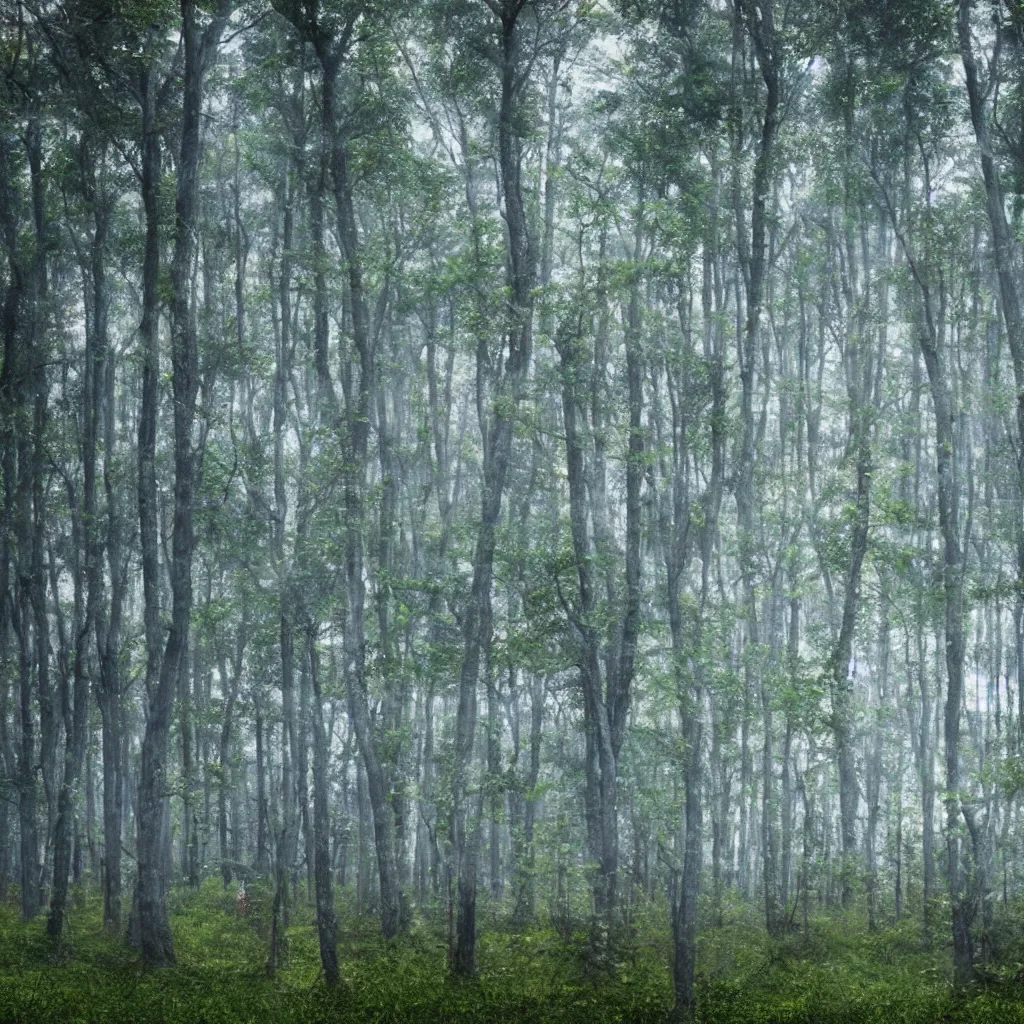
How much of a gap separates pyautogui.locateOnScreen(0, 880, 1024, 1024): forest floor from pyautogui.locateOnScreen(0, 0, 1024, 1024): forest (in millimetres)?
94

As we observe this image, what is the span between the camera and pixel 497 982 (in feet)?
41.7

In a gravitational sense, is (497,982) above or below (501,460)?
below

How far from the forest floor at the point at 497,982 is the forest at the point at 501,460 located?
9 centimetres

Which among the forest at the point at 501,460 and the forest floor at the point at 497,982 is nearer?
the forest floor at the point at 497,982

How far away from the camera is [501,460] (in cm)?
1440

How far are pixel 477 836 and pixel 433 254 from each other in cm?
1157

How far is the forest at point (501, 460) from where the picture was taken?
536 inches

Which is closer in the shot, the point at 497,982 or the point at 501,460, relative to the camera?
the point at 497,982

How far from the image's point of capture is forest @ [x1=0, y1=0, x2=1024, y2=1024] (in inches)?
536

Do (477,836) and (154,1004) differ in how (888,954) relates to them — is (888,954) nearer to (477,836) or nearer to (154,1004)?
(477,836)

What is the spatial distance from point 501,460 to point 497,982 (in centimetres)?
620

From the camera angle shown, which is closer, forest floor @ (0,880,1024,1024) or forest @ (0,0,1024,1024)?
forest floor @ (0,880,1024,1024)

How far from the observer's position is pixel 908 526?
23.8m

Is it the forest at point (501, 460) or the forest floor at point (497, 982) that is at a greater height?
the forest at point (501, 460)
